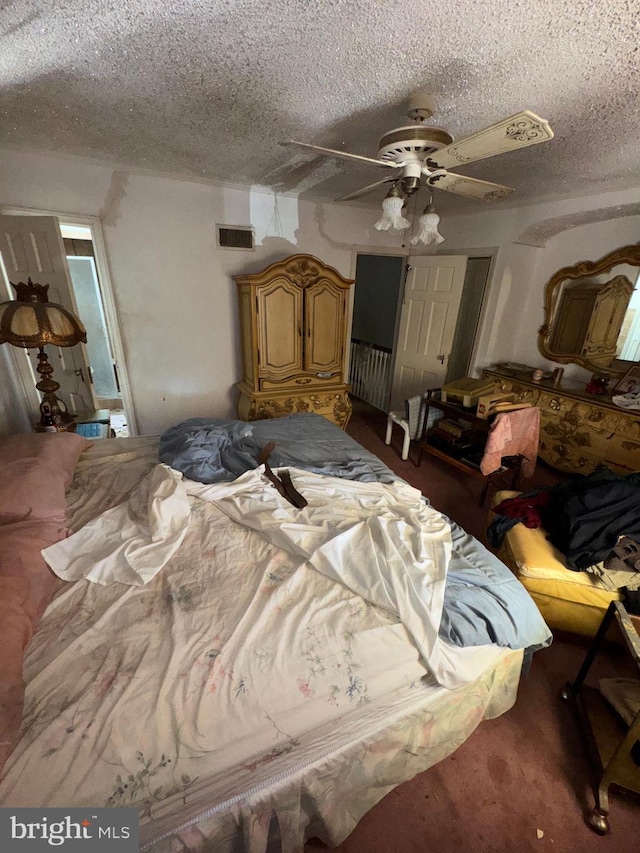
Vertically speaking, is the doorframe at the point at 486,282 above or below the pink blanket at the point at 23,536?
above

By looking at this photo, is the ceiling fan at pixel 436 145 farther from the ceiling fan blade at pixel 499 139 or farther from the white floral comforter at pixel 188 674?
the white floral comforter at pixel 188 674

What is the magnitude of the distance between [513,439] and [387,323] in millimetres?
2456

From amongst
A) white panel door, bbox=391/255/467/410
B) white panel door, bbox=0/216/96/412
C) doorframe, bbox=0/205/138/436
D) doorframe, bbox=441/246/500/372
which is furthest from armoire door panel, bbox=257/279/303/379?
doorframe, bbox=441/246/500/372

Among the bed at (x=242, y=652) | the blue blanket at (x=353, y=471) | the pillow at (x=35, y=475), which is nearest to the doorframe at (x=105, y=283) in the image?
the blue blanket at (x=353, y=471)

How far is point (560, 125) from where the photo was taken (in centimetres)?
162

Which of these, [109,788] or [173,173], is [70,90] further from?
[109,788]

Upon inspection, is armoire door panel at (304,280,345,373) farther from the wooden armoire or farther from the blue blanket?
the blue blanket

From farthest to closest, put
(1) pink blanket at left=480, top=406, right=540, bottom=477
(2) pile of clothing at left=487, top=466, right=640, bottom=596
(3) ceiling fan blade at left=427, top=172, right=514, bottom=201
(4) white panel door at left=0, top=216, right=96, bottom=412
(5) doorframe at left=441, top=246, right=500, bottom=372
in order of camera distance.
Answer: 1. (5) doorframe at left=441, top=246, right=500, bottom=372
2. (1) pink blanket at left=480, top=406, right=540, bottom=477
3. (4) white panel door at left=0, top=216, right=96, bottom=412
4. (3) ceiling fan blade at left=427, top=172, right=514, bottom=201
5. (2) pile of clothing at left=487, top=466, right=640, bottom=596

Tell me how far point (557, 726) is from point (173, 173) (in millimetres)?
3833

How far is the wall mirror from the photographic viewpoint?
2.69 meters

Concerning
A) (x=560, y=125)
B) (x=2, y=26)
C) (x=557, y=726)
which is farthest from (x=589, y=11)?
(x=557, y=726)

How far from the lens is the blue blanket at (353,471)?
3.64ft

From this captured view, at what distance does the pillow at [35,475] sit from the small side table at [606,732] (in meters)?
2.02

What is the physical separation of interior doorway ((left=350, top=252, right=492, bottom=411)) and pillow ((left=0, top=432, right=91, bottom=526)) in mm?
3191
